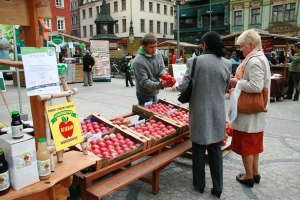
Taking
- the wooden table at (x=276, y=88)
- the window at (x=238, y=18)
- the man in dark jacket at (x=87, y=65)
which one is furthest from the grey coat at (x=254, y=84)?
the window at (x=238, y=18)

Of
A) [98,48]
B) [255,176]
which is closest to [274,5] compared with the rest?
[98,48]

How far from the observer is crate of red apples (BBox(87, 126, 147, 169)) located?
8.50 feet

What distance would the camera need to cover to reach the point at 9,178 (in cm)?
173

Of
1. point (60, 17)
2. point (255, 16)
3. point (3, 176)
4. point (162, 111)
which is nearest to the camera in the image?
point (3, 176)

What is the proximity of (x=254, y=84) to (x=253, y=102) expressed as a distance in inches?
8.4

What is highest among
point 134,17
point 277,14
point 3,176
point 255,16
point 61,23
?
point 134,17

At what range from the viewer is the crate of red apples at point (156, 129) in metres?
3.13

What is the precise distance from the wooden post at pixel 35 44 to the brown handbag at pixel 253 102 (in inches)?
83.9

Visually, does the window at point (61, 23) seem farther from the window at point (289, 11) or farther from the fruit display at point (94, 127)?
the fruit display at point (94, 127)

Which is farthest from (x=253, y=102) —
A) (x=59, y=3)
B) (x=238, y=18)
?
(x=59, y=3)

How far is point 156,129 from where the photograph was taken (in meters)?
3.40

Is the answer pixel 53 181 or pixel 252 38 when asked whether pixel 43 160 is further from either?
pixel 252 38

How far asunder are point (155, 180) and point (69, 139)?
4.58 feet

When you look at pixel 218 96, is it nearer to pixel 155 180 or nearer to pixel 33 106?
pixel 155 180
